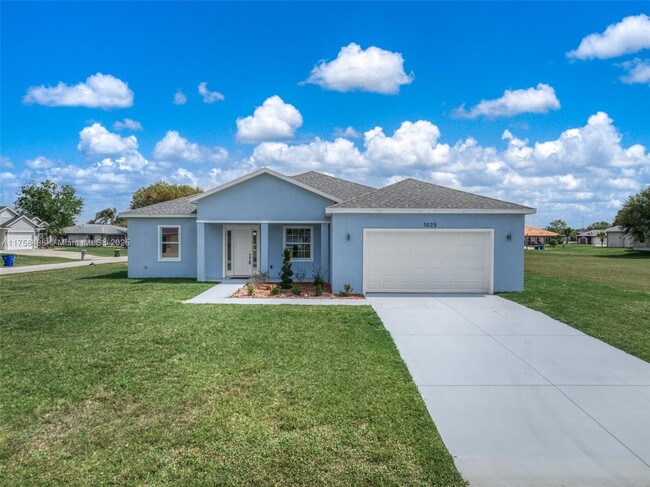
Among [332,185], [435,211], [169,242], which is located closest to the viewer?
[435,211]

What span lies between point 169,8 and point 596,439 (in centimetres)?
1640

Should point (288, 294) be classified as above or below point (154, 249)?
below

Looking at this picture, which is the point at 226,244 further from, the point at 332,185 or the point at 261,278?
the point at 332,185

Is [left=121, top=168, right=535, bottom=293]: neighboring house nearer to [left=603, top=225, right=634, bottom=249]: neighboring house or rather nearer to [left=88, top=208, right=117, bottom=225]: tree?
[left=603, top=225, right=634, bottom=249]: neighboring house

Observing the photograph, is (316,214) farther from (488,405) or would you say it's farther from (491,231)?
(488,405)

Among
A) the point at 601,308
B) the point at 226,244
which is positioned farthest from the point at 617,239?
the point at 226,244

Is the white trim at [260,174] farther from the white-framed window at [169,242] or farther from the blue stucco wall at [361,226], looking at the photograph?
the blue stucco wall at [361,226]

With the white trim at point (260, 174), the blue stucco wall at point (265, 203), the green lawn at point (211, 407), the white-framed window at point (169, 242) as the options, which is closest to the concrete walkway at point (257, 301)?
the green lawn at point (211, 407)

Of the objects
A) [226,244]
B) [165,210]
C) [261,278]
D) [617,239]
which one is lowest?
[261,278]

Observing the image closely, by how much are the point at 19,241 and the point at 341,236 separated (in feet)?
178

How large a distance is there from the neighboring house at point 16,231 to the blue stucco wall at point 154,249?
41468mm

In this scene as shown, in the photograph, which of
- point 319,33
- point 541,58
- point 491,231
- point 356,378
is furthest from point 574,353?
point 319,33

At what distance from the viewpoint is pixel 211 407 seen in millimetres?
4922

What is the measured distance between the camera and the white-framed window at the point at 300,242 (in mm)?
17766
